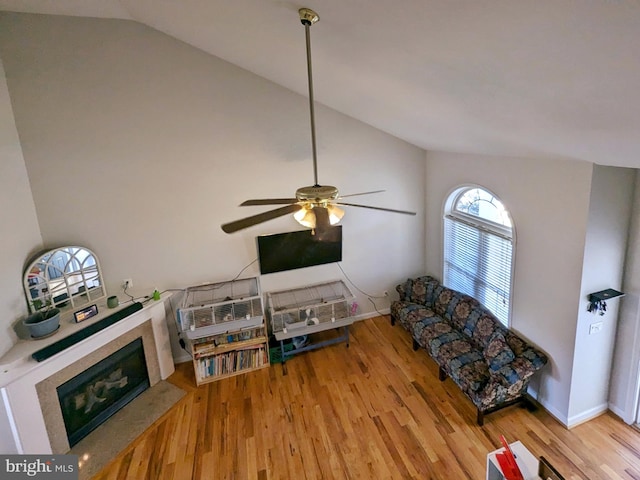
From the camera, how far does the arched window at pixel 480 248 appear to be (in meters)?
4.28

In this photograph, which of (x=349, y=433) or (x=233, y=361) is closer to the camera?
(x=349, y=433)

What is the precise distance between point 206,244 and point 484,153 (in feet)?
11.4

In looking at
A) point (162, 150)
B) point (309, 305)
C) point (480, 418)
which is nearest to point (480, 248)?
point (480, 418)

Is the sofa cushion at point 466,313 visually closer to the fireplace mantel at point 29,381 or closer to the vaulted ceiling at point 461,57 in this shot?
the vaulted ceiling at point 461,57

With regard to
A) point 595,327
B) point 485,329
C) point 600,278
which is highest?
point 600,278

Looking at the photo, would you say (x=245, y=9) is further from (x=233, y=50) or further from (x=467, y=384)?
(x=467, y=384)

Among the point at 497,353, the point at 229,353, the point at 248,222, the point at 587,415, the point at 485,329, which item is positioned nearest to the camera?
the point at 248,222

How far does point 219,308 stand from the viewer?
15.0ft

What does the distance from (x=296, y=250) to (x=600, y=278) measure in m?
3.34

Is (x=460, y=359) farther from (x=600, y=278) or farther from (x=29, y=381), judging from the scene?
(x=29, y=381)

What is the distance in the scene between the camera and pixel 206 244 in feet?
15.6

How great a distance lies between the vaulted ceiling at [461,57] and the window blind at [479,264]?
117 cm

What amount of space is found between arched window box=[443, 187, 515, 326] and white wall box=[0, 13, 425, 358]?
949mm

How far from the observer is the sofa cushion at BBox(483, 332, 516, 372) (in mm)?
3830
